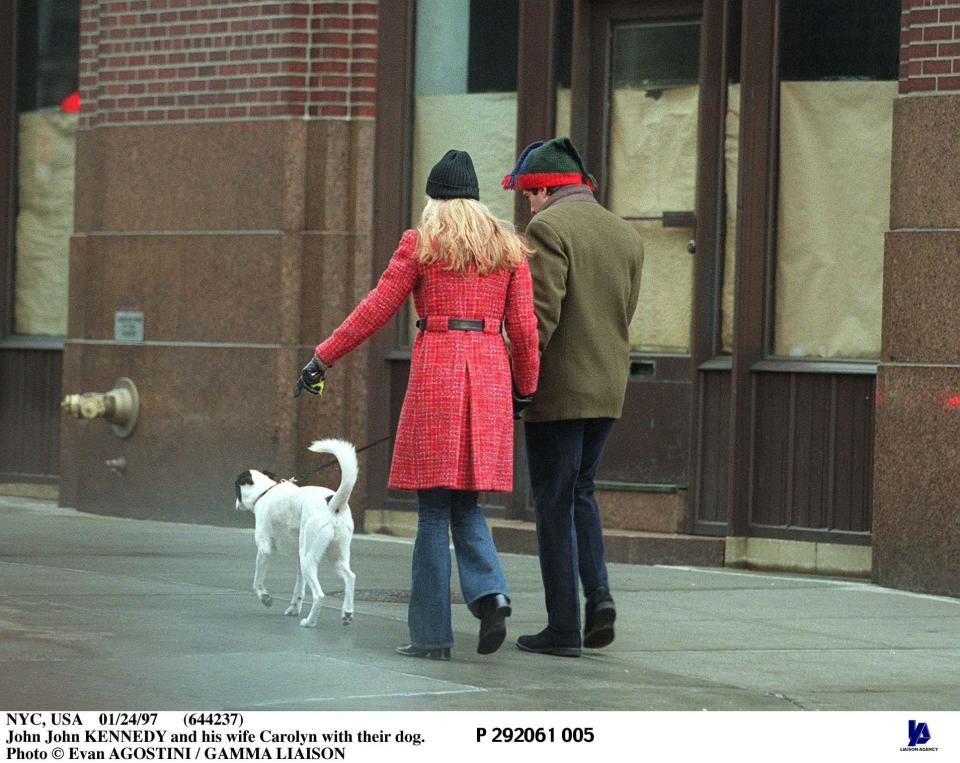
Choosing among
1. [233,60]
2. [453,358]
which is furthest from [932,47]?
[233,60]

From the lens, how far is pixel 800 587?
10492 millimetres

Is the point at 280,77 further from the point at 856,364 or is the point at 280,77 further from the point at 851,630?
the point at 851,630

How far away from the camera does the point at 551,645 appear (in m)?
7.95

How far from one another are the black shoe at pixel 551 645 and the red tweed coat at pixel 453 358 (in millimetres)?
646

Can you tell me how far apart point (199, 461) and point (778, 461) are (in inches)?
145

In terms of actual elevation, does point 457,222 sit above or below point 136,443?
above

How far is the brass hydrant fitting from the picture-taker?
43.0ft

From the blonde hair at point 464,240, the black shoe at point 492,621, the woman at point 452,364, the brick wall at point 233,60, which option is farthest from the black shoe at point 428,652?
the brick wall at point 233,60

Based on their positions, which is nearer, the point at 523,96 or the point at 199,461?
the point at 523,96

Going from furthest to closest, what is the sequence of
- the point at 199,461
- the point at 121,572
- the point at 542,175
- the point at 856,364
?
the point at 199,461, the point at 856,364, the point at 121,572, the point at 542,175

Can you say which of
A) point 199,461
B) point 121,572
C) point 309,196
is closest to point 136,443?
point 199,461

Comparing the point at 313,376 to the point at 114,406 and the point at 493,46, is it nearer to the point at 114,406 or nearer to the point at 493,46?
the point at 493,46

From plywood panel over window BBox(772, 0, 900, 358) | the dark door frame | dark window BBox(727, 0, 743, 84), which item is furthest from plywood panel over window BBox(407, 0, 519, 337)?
the dark door frame

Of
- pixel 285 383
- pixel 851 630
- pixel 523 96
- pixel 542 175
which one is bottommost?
pixel 851 630
